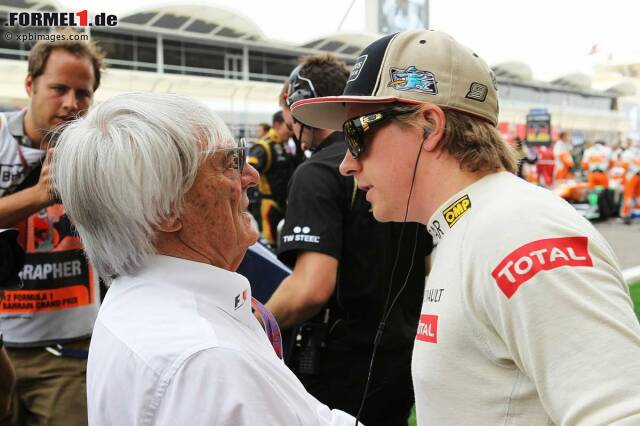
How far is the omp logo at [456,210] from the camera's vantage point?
1409mm

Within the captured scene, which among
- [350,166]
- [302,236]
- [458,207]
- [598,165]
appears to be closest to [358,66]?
[350,166]

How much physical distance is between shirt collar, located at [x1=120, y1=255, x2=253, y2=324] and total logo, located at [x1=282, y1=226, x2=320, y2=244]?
35.0 inches

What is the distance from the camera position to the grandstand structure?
26.7 metres

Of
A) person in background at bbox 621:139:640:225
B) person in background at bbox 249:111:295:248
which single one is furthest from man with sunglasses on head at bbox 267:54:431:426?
person in background at bbox 621:139:640:225

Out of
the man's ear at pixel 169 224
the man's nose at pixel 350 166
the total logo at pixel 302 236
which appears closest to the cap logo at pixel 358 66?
the man's nose at pixel 350 166

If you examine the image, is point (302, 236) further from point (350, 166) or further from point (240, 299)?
point (240, 299)

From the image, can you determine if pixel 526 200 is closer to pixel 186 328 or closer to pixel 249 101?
pixel 186 328

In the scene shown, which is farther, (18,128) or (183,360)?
(18,128)

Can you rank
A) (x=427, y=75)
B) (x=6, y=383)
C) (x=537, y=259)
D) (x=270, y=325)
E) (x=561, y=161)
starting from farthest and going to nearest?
(x=561, y=161) → (x=6, y=383) → (x=270, y=325) → (x=427, y=75) → (x=537, y=259)

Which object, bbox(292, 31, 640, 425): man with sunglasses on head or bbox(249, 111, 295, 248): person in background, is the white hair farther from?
bbox(249, 111, 295, 248): person in background

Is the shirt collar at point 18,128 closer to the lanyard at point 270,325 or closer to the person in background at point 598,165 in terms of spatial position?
the lanyard at point 270,325

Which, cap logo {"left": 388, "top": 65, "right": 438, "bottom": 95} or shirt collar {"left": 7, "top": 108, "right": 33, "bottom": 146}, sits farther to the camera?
shirt collar {"left": 7, "top": 108, "right": 33, "bottom": 146}

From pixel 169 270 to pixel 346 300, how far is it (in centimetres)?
119

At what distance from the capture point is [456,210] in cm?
143
